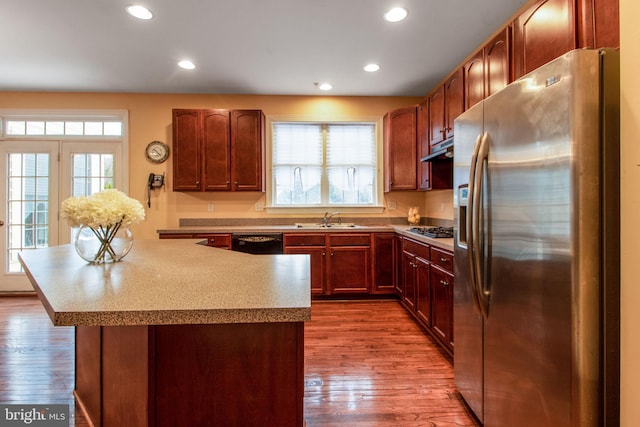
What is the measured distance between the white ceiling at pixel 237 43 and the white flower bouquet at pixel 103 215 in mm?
1625

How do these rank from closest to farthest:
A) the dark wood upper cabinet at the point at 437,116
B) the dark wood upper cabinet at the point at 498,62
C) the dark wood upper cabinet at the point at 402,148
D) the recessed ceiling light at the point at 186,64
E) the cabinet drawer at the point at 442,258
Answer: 1. the dark wood upper cabinet at the point at 498,62
2. the cabinet drawer at the point at 442,258
3. the dark wood upper cabinet at the point at 437,116
4. the recessed ceiling light at the point at 186,64
5. the dark wood upper cabinet at the point at 402,148

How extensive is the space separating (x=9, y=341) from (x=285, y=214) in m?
2.83

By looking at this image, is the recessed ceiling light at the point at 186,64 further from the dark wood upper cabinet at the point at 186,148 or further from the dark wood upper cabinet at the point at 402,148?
the dark wood upper cabinet at the point at 402,148

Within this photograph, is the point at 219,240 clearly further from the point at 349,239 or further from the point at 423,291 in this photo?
the point at 423,291

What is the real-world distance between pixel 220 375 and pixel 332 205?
328 centimetres

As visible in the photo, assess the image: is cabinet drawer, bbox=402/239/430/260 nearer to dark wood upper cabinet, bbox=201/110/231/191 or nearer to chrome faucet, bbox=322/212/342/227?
chrome faucet, bbox=322/212/342/227

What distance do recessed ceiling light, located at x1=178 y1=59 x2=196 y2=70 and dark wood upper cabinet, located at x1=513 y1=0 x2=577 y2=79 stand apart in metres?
2.85

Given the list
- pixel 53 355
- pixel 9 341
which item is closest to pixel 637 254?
pixel 53 355

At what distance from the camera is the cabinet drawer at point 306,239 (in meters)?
3.56

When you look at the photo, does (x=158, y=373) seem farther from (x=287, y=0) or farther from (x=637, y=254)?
(x=287, y=0)

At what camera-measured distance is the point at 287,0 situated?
2.21 meters

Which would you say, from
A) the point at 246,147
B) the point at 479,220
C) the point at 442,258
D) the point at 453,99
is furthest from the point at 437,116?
the point at 246,147

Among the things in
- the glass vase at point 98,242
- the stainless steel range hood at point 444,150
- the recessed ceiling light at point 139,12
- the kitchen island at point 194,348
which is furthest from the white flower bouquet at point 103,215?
the stainless steel range hood at point 444,150

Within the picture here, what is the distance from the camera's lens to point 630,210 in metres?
0.96
